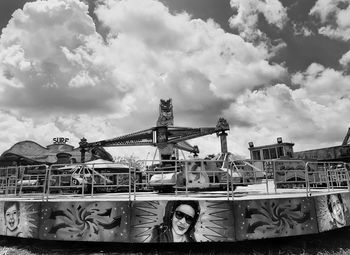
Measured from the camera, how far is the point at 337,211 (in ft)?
31.2

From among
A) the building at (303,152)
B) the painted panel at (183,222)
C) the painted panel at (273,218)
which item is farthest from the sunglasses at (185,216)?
the building at (303,152)

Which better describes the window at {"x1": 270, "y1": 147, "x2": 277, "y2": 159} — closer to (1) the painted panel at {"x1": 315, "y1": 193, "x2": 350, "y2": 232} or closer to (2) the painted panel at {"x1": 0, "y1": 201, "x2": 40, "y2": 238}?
(1) the painted panel at {"x1": 315, "y1": 193, "x2": 350, "y2": 232}

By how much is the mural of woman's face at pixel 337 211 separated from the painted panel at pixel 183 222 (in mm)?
3757

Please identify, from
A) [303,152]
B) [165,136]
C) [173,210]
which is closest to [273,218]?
[173,210]

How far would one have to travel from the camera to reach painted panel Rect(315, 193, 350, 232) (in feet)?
28.9

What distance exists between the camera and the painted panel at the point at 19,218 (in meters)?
8.92

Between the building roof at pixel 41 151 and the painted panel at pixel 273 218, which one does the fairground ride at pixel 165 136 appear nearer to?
the building roof at pixel 41 151

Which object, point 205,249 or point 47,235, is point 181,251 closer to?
point 205,249

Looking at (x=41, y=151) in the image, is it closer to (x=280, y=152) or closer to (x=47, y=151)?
(x=47, y=151)

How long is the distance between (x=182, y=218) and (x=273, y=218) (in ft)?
8.29

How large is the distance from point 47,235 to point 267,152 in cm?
5333

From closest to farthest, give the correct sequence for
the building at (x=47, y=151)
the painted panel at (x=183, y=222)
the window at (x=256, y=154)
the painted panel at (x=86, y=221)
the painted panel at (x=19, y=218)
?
the painted panel at (x=183, y=222) → the painted panel at (x=86, y=221) → the painted panel at (x=19, y=218) → the building at (x=47, y=151) → the window at (x=256, y=154)

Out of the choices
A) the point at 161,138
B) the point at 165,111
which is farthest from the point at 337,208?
the point at 165,111

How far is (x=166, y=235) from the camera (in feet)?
26.1
